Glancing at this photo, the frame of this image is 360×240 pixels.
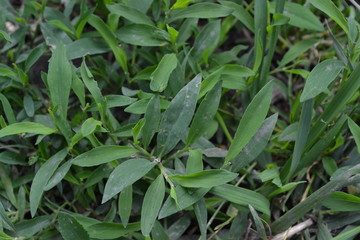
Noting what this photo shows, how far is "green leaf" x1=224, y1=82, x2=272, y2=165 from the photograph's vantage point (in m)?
1.40

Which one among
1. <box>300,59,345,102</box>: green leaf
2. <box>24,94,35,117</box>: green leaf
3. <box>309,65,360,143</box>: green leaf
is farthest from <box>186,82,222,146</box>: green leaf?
<box>24,94,35,117</box>: green leaf

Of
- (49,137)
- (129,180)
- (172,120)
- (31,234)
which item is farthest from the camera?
(49,137)

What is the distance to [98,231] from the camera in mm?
1447

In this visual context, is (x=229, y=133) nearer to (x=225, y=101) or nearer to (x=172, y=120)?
(x=225, y=101)

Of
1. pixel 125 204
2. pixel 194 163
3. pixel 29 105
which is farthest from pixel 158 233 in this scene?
pixel 29 105

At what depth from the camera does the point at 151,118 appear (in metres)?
1.39

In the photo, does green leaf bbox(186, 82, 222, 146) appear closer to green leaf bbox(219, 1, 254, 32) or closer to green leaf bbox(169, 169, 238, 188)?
green leaf bbox(169, 169, 238, 188)

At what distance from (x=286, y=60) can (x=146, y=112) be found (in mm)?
663

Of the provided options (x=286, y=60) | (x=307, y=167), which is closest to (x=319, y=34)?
(x=286, y=60)

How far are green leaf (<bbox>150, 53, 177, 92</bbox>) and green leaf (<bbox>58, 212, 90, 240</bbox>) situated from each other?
0.45 meters

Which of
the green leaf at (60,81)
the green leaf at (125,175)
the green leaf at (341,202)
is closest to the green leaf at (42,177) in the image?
the green leaf at (60,81)

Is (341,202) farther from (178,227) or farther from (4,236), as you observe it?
(4,236)

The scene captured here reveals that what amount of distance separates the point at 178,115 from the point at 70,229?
46cm

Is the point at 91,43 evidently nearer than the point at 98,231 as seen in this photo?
No
